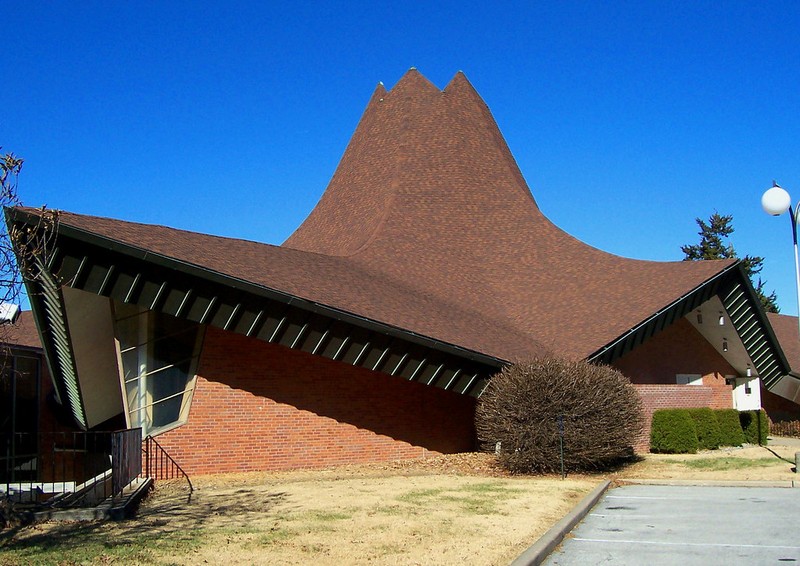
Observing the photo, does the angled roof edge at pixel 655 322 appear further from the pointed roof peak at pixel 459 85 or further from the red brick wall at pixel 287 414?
the pointed roof peak at pixel 459 85

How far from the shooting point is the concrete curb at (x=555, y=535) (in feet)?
26.1

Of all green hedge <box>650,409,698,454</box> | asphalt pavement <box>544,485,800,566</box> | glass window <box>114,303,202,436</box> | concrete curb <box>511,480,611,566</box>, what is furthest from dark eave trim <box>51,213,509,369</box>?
green hedge <box>650,409,698,454</box>

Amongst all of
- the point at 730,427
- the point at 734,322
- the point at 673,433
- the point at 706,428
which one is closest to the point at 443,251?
the point at 673,433

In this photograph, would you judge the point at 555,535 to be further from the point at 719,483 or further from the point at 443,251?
the point at 443,251

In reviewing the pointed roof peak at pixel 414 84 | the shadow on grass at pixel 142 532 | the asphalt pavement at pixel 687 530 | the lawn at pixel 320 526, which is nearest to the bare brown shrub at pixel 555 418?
the lawn at pixel 320 526

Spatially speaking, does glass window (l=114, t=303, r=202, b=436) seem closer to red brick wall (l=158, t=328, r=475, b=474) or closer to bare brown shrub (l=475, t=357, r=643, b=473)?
red brick wall (l=158, t=328, r=475, b=474)

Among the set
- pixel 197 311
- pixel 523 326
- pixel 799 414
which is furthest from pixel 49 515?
pixel 799 414

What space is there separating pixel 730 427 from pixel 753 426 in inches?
111

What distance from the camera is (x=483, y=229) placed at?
27.2 meters

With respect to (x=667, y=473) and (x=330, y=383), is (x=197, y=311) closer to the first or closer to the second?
(x=330, y=383)

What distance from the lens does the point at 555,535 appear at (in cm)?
925

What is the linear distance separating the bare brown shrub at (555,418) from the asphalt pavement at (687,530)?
183cm

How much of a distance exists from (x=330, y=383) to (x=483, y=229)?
10.5 m

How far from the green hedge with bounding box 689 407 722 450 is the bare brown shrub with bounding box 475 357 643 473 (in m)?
6.11
